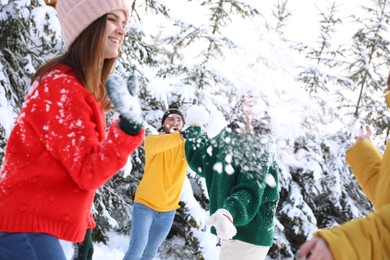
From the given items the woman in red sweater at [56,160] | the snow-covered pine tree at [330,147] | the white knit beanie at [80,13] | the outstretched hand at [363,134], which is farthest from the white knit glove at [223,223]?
the snow-covered pine tree at [330,147]

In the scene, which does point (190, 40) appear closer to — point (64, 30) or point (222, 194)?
point (222, 194)

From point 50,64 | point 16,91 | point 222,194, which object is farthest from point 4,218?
point 16,91

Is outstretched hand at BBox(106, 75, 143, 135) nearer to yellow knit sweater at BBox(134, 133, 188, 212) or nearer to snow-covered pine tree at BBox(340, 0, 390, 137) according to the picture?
yellow knit sweater at BBox(134, 133, 188, 212)

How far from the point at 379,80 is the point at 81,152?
473 inches

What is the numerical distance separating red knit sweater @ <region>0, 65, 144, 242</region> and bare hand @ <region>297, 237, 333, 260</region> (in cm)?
85

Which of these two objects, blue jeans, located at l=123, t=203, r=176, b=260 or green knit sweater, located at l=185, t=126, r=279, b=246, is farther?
blue jeans, located at l=123, t=203, r=176, b=260

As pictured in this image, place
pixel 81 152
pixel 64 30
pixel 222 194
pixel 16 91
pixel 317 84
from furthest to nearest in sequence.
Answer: pixel 317 84, pixel 16 91, pixel 222 194, pixel 64 30, pixel 81 152

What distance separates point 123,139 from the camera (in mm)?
1836

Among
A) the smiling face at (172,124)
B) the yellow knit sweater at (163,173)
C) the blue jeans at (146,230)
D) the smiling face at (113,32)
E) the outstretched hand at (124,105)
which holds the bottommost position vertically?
the blue jeans at (146,230)

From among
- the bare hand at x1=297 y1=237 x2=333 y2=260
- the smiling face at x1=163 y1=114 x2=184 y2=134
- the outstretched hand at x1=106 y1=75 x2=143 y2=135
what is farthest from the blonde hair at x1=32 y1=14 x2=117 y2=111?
the smiling face at x1=163 y1=114 x2=184 y2=134

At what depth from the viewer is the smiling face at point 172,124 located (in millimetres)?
5898

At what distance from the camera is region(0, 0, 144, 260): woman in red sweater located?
1.81 metres

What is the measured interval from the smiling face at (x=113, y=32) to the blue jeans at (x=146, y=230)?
3232 millimetres

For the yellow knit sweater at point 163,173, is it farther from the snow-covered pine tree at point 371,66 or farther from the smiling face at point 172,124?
the snow-covered pine tree at point 371,66
